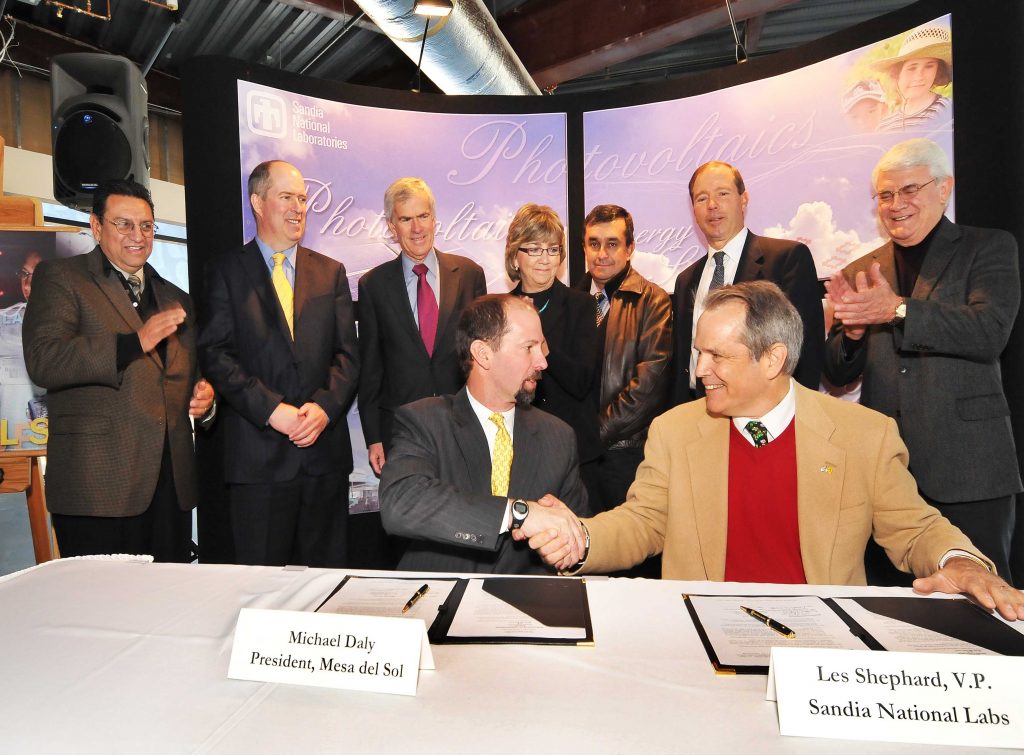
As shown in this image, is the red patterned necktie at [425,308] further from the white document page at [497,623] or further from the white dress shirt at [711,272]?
the white document page at [497,623]

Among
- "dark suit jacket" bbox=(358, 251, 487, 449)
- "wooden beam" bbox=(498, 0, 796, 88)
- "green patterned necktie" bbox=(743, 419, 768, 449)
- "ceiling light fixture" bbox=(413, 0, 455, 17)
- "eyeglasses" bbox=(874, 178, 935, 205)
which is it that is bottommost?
"green patterned necktie" bbox=(743, 419, 768, 449)

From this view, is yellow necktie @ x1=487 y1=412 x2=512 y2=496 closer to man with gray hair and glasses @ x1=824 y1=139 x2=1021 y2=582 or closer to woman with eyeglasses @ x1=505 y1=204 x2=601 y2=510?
woman with eyeglasses @ x1=505 y1=204 x2=601 y2=510

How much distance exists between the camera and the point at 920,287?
123 inches

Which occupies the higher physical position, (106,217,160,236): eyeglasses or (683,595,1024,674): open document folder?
(106,217,160,236): eyeglasses

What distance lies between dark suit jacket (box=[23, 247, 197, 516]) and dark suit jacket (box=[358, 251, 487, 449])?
97cm

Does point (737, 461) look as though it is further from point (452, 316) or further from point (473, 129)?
point (473, 129)

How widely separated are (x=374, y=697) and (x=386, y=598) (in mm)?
356

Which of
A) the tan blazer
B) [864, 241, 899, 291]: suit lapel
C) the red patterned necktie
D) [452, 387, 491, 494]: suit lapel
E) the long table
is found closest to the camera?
the long table

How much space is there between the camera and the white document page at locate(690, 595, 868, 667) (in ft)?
3.93

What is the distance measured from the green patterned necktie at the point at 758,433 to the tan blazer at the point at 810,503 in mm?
72

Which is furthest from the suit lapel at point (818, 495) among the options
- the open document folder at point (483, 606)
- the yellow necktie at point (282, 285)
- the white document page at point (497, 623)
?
the yellow necktie at point (282, 285)

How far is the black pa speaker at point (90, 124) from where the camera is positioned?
14.3ft

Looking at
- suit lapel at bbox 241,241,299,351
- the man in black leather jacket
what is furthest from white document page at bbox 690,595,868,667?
suit lapel at bbox 241,241,299,351

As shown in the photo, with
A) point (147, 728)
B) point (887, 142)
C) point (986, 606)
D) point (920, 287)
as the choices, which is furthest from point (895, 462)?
point (887, 142)
